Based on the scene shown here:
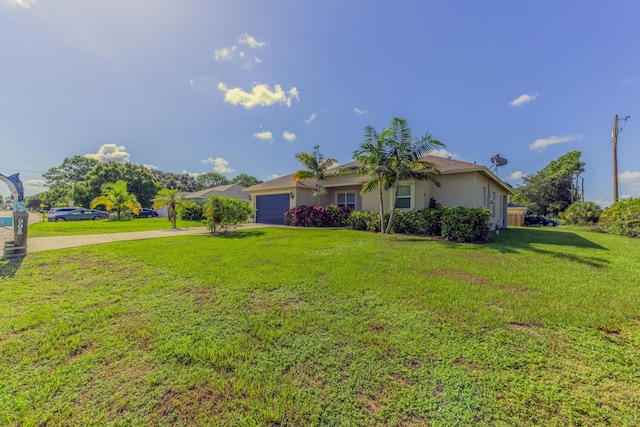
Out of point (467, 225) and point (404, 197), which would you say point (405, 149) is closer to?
point (404, 197)

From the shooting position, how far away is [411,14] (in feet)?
36.7

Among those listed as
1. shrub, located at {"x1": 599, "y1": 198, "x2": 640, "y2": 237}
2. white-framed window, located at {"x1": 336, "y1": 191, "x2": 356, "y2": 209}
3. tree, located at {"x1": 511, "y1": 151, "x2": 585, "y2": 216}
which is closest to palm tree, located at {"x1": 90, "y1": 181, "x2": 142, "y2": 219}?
white-framed window, located at {"x1": 336, "y1": 191, "x2": 356, "y2": 209}

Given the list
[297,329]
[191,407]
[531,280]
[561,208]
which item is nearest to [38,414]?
[191,407]

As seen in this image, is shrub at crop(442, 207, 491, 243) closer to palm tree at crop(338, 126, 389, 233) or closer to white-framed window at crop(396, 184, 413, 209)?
white-framed window at crop(396, 184, 413, 209)

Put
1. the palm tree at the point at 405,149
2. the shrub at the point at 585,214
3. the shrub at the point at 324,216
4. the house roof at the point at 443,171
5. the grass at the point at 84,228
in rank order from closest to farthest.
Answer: the palm tree at the point at 405,149, the house roof at the point at 443,171, the grass at the point at 84,228, the shrub at the point at 324,216, the shrub at the point at 585,214

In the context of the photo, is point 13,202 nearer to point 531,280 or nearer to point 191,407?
point 191,407

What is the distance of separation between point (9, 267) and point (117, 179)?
3905 cm

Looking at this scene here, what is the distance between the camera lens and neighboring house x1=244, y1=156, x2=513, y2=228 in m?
12.1

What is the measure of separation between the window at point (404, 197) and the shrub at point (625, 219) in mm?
11959

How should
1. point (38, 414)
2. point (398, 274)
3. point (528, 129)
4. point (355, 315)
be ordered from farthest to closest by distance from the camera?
point (528, 129) < point (398, 274) < point (355, 315) < point (38, 414)

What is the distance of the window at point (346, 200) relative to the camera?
16812 mm

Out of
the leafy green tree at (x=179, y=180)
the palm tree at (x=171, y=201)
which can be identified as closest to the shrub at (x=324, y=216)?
the palm tree at (x=171, y=201)

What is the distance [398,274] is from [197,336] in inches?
153

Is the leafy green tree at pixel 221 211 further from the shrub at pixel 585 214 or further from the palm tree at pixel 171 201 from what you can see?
the shrub at pixel 585 214
